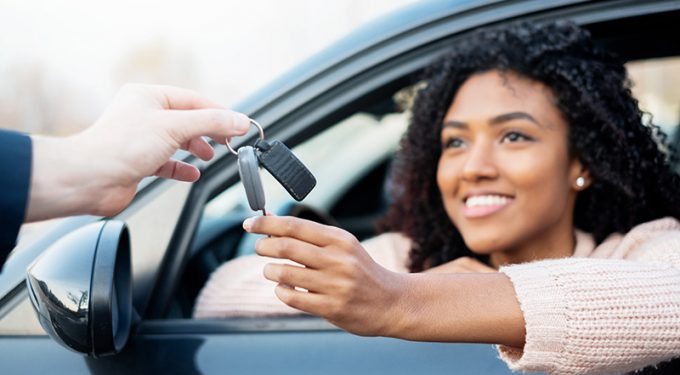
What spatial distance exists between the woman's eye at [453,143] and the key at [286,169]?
101 centimetres

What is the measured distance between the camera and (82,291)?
1.36 meters

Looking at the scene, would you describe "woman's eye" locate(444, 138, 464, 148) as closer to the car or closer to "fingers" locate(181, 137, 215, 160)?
the car

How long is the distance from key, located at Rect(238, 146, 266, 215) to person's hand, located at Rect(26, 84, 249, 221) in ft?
0.32

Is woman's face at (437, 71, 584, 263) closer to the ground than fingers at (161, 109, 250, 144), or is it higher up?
higher up

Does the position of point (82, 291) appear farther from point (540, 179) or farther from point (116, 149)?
point (540, 179)

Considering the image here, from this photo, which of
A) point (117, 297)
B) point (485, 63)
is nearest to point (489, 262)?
point (485, 63)

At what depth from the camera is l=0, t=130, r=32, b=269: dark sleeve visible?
104 cm

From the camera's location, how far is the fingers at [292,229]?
1151 millimetres

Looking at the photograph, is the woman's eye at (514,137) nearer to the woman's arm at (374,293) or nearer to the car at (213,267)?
the car at (213,267)

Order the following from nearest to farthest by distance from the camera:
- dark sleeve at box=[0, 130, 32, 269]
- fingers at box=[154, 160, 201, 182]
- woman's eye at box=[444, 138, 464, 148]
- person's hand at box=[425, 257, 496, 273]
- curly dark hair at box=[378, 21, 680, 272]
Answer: dark sleeve at box=[0, 130, 32, 269] < fingers at box=[154, 160, 201, 182] < person's hand at box=[425, 257, 496, 273] < curly dark hair at box=[378, 21, 680, 272] < woman's eye at box=[444, 138, 464, 148]

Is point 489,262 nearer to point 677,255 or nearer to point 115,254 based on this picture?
point 677,255

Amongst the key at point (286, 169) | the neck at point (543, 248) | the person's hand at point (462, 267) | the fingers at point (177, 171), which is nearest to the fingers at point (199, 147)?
the fingers at point (177, 171)

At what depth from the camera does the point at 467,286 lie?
1285mm

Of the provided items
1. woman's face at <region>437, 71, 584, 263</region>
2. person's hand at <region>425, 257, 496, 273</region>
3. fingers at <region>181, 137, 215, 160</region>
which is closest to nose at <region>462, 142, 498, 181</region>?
woman's face at <region>437, 71, 584, 263</region>
